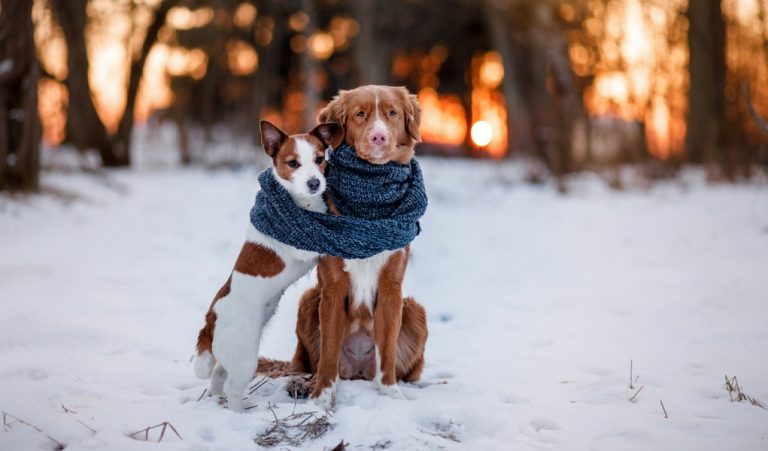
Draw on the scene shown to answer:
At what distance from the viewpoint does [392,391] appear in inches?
142

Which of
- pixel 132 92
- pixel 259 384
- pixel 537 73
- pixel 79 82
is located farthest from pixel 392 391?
pixel 537 73

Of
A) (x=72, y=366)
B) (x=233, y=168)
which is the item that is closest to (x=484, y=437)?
(x=72, y=366)

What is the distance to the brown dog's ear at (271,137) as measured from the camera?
3.56 m

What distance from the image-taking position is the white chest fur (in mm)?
3580

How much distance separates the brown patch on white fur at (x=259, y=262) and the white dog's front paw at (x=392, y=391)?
0.94 m

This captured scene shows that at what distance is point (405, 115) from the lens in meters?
3.71

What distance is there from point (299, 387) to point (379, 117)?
168 cm

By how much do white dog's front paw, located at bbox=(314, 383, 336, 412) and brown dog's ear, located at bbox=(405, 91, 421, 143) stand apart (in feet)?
5.17

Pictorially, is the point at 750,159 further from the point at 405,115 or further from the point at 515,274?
the point at 405,115

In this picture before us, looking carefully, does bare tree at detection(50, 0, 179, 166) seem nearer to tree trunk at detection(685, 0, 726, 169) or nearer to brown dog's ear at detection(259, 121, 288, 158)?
brown dog's ear at detection(259, 121, 288, 158)

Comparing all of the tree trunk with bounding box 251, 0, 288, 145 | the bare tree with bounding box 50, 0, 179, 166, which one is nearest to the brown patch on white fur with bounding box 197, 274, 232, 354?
the bare tree with bounding box 50, 0, 179, 166

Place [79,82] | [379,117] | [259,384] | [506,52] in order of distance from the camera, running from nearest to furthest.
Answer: [379,117], [259,384], [79,82], [506,52]

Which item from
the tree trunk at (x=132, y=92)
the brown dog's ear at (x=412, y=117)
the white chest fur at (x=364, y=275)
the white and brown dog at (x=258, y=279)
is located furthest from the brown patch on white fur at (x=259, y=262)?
the tree trunk at (x=132, y=92)

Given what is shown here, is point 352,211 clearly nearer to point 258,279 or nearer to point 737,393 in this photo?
point 258,279
